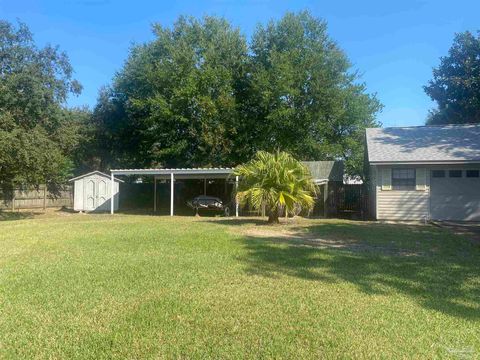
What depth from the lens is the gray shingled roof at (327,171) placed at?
70.9 feet

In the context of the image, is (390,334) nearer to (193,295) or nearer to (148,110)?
(193,295)

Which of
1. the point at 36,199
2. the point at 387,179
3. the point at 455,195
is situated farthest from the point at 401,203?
the point at 36,199

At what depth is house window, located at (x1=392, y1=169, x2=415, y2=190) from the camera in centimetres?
1725

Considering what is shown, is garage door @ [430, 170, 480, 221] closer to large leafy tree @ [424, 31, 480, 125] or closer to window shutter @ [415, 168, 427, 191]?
window shutter @ [415, 168, 427, 191]

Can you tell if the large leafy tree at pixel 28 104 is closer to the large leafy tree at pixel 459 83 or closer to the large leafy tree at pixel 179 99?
the large leafy tree at pixel 179 99

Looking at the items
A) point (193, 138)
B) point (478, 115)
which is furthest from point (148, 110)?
point (478, 115)

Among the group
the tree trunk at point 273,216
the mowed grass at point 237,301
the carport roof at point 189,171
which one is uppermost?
the carport roof at point 189,171

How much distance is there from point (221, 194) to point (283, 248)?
56.8 ft

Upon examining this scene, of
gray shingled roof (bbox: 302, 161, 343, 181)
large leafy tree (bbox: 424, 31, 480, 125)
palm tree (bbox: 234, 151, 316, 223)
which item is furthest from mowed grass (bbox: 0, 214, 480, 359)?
large leafy tree (bbox: 424, 31, 480, 125)

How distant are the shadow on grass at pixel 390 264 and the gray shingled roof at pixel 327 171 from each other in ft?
31.2

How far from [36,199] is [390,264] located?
76.1 feet

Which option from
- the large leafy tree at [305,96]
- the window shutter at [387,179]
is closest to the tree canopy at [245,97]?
the large leafy tree at [305,96]

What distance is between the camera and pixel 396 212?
Result: 17.2 m

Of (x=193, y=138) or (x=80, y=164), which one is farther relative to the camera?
(x=80, y=164)
